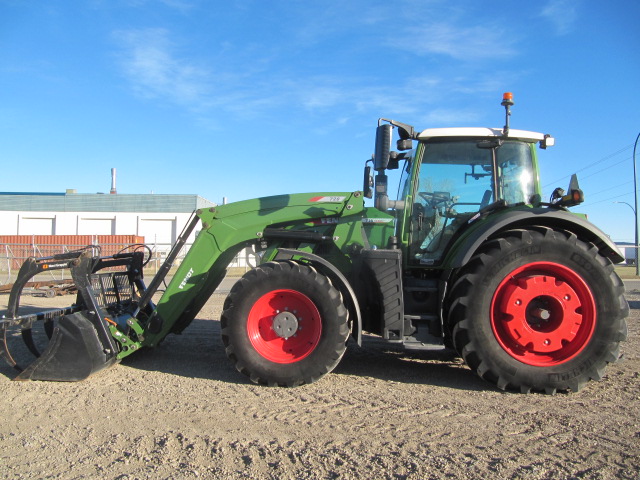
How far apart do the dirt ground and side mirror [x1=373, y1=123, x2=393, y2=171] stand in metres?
1.98

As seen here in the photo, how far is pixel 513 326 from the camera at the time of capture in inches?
167

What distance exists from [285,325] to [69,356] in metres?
2.03

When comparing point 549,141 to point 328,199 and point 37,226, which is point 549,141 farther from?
point 37,226

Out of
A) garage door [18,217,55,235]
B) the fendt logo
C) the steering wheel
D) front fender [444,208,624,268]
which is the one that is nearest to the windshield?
the steering wheel

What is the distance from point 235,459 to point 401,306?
2.10 metres

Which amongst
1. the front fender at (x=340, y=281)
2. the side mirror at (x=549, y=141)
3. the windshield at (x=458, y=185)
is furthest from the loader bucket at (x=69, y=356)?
the side mirror at (x=549, y=141)

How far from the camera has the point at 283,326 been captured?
4516 mm

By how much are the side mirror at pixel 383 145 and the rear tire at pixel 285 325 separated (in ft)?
3.69

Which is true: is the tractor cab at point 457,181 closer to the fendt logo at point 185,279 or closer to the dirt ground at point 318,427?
the dirt ground at point 318,427

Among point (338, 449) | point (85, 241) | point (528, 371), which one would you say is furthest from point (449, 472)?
point (85, 241)

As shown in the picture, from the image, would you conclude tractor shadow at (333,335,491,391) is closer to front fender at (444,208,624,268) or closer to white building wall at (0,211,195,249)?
front fender at (444,208,624,268)

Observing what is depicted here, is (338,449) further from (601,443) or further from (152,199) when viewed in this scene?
(152,199)

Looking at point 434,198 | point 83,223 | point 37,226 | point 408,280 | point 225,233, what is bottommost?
point 408,280

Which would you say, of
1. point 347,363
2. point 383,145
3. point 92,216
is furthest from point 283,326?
point 92,216
